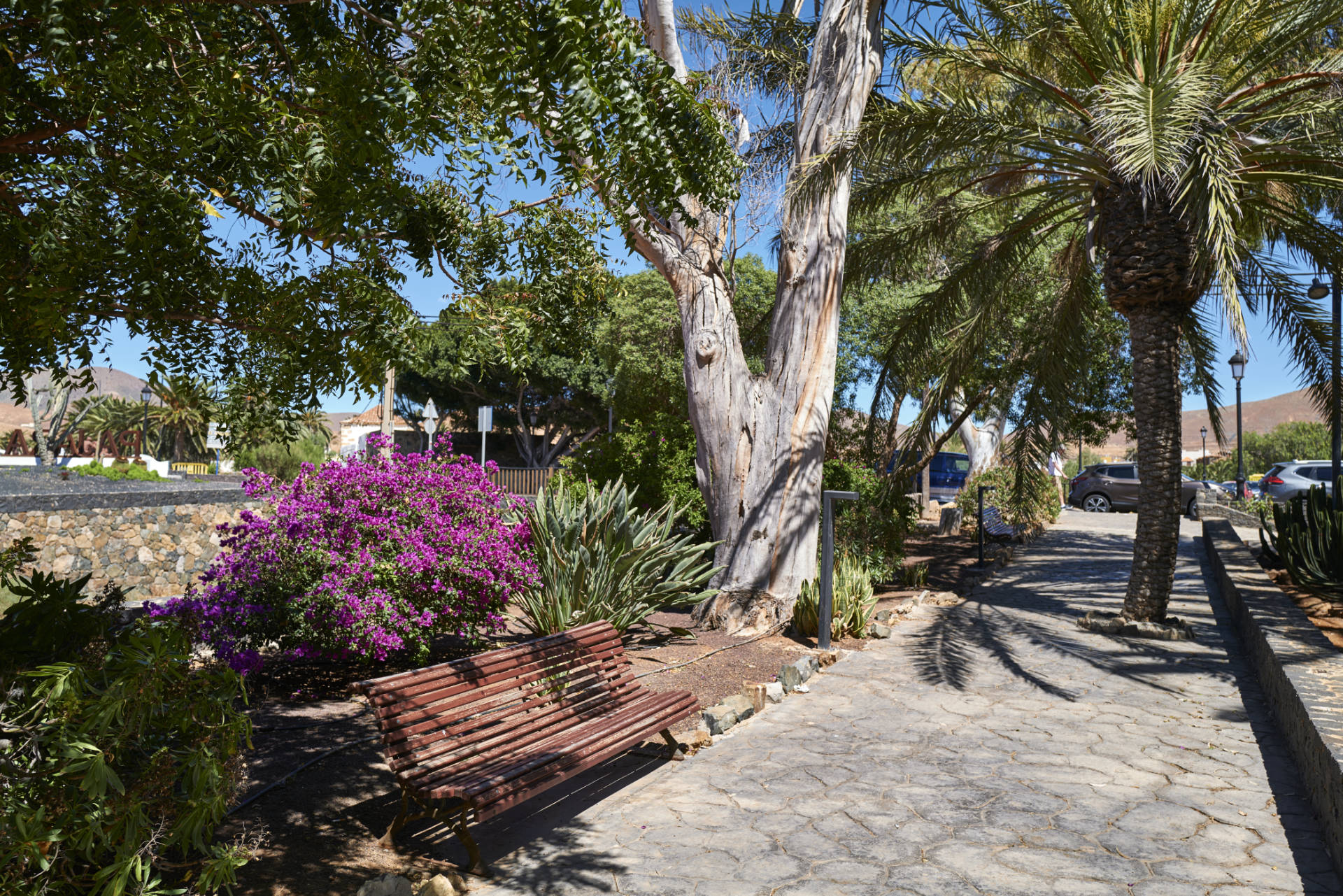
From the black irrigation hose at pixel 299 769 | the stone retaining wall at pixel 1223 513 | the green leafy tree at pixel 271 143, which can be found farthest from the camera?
the stone retaining wall at pixel 1223 513

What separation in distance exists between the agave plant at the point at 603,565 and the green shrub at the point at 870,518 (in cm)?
252

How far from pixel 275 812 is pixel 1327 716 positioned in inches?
201

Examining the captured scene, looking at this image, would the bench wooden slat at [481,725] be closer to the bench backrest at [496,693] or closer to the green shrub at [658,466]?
the bench backrest at [496,693]

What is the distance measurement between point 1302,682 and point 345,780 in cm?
535

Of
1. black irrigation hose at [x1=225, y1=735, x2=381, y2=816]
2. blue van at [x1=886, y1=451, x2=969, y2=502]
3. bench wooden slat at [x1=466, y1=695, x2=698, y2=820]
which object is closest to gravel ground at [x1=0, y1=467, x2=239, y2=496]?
black irrigation hose at [x1=225, y1=735, x2=381, y2=816]

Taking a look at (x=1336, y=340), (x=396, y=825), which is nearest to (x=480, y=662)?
(x=396, y=825)

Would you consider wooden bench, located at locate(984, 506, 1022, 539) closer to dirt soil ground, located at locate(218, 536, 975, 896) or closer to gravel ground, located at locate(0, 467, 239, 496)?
dirt soil ground, located at locate(218, 536, 975, 896)

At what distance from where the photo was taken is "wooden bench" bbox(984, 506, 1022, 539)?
16875mm

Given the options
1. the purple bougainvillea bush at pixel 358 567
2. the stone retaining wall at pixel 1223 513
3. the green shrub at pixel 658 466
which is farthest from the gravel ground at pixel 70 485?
the stone retaining wall at pixel 1223 513

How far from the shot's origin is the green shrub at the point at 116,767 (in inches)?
93.4

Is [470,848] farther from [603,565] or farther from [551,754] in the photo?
[603,565]

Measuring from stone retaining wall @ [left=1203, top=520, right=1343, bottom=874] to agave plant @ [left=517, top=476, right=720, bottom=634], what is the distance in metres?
4.45

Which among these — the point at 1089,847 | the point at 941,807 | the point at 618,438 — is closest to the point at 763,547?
the point at 618,438

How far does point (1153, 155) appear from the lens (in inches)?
268
